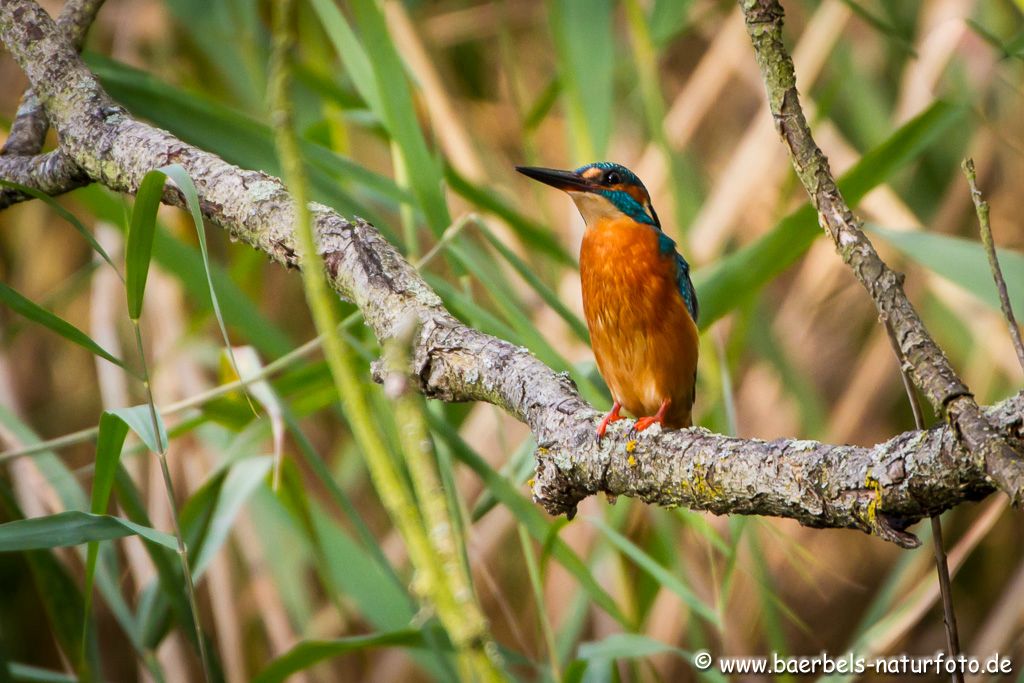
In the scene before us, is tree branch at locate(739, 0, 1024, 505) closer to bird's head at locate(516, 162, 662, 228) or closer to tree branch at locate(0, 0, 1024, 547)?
tree branch at locate(0, 0, 1024, 547)

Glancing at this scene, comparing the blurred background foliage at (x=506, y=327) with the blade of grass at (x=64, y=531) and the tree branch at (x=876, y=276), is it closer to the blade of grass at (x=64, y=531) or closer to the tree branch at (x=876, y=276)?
the blade of grass at (x=64, y=531)

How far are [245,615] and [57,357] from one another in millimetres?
1321

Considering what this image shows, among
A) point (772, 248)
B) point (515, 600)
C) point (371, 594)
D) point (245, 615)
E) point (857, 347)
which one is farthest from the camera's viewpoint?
point (857, 347)

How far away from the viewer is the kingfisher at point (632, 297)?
2.16 metres

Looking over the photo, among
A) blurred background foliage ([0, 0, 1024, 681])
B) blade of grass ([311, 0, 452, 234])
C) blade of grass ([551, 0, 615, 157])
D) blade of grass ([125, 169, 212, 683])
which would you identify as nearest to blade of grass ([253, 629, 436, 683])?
blurred background foliage ([0, 0, 1024, 681])

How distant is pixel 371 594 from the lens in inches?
84.1

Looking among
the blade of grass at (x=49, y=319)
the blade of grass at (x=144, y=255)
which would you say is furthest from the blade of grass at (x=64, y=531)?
the blade of grass at (x=49, y=319)

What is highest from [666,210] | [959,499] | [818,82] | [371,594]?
[818,82]

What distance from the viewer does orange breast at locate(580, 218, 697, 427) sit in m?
2.17

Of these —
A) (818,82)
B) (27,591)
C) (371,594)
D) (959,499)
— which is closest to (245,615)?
(27,591)

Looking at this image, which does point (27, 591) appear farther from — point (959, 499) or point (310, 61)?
point (959, 499)

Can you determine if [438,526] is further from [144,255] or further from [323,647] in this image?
[323,647]

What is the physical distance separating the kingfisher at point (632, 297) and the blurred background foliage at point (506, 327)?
10 centimetres

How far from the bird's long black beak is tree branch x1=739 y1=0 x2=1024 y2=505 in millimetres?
910
